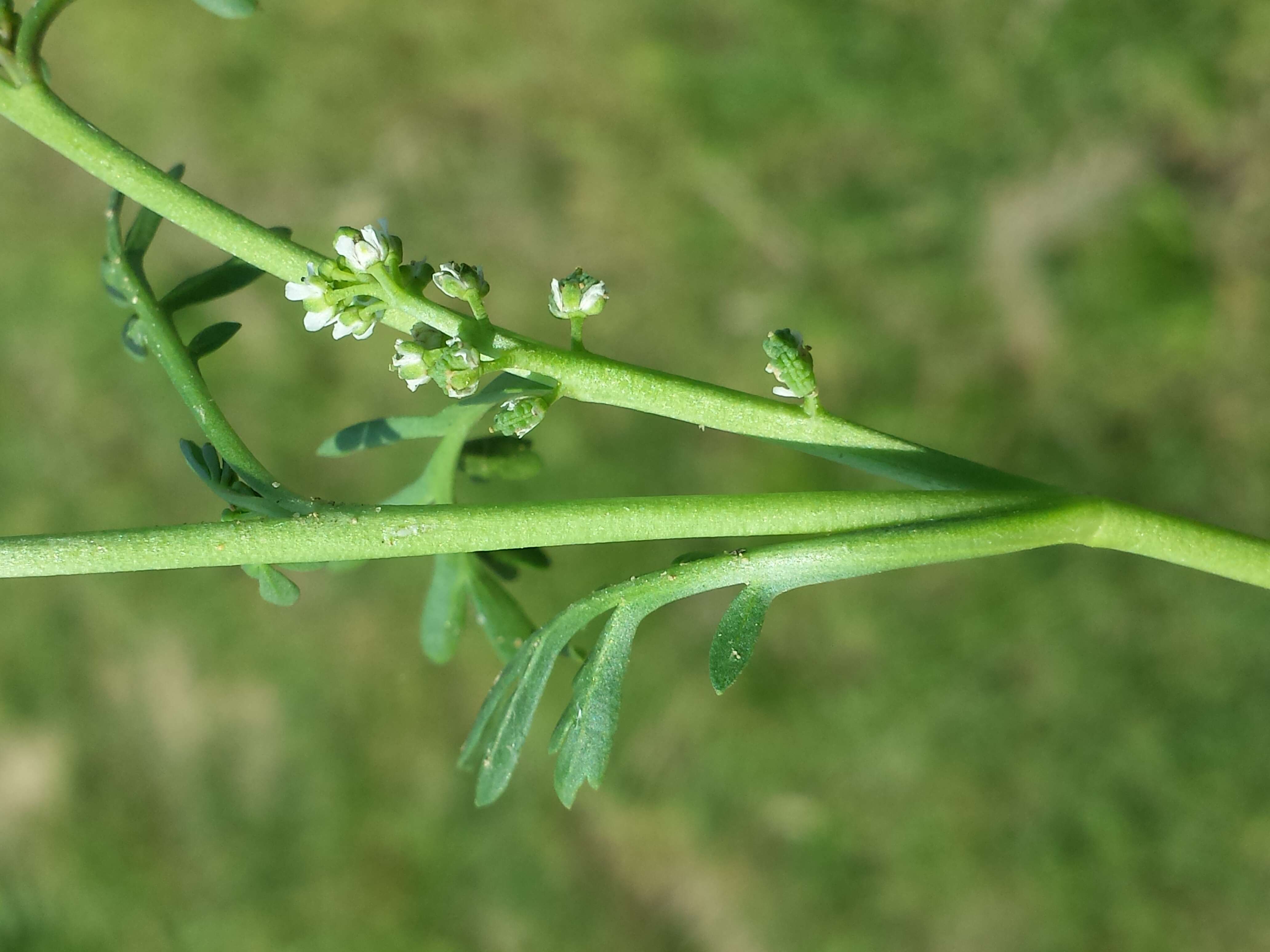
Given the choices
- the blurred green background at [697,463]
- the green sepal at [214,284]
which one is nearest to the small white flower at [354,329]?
the green sepal at [214,284]

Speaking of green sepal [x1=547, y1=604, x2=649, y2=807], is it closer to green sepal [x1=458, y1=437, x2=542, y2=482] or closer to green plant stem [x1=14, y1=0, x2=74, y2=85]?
green sepal [x1=458, y1=437, x2=542, y2=482]

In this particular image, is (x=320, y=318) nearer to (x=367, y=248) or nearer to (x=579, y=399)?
(x=367, y=248)

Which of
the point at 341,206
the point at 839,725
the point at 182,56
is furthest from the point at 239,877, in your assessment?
the point at 182,56

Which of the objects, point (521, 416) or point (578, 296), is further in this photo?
point (578, 296)

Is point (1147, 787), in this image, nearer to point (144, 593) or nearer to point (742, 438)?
point (742, 438)

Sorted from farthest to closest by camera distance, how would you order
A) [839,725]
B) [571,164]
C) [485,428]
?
[571,164], [839,725], [485,428]

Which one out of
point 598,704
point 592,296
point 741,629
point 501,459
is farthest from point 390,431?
point 741,629
